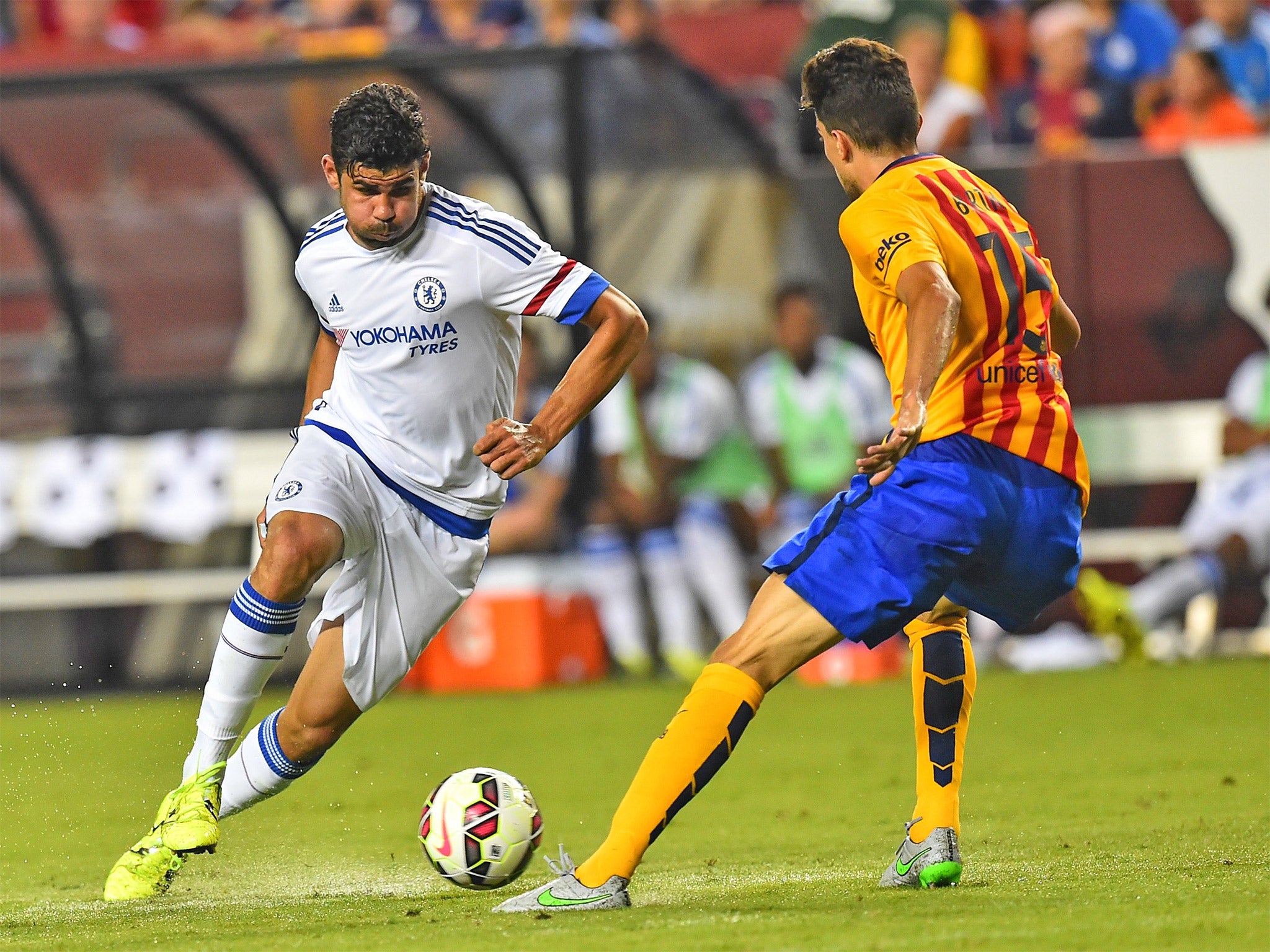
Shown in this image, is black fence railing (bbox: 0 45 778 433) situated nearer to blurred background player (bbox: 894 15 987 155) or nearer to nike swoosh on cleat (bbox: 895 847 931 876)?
blurred background player (bbox: 894 15 987 155)

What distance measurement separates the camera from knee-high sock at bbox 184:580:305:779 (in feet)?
16.0

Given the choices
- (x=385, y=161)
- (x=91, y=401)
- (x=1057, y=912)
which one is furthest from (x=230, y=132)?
(x=1057, y=912)

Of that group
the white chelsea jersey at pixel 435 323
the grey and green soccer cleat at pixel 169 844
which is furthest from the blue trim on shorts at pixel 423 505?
the grey and green soccer cleat at pixel 169 844

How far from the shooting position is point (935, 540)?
4.27 metres

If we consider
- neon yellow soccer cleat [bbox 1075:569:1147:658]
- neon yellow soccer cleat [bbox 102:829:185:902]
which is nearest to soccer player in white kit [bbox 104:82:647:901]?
neon yellow soccer cleat [bbox 102:829:185:902]

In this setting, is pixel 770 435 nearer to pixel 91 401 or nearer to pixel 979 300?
pixel 91 401

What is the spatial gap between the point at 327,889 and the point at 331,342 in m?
1.58

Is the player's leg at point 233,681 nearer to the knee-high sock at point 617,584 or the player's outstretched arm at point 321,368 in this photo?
the player's outstretched arm at point 321,368

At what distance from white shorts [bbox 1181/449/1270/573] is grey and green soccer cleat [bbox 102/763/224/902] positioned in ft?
24.9

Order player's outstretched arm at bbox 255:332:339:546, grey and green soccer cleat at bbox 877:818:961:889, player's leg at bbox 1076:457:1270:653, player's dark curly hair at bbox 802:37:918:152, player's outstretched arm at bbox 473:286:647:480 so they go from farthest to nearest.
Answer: player's leg at bbox 1076:457:1270:653 < player's outstretched arm at bbox 255:332:339:546 < player's outstretched arm at bbox 473:286:647:480 < grey and green soccer cleat at bbox 877:818:961:889 < player's dark curly hair at bbox 802:37:918:152

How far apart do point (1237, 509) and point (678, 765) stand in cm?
755

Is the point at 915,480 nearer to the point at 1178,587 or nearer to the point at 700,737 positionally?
the point at 700,737

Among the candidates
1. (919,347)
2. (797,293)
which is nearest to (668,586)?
(797,293)

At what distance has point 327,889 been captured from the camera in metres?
5.03
